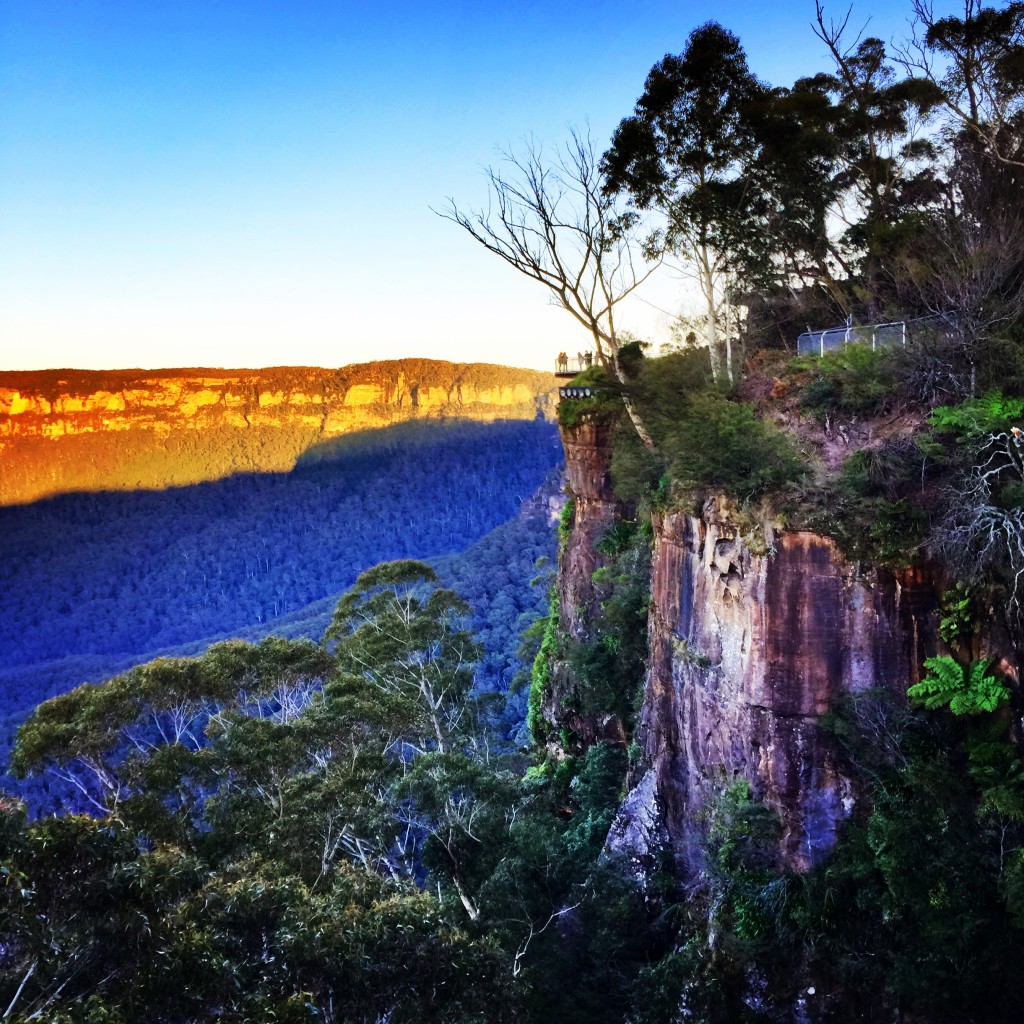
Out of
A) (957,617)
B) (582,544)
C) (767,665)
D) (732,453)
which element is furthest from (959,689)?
(582,544)

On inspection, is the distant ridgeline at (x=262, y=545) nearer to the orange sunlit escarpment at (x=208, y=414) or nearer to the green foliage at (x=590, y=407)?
the orange sunlit escarpment at (x=208, y=414)

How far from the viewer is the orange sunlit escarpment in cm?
6475

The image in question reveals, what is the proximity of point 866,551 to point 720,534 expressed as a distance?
2.06m

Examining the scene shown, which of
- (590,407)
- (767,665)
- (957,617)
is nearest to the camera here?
(957,617)

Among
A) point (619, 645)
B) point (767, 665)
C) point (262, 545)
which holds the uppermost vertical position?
point (767, 665)

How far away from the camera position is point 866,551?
32.6ft

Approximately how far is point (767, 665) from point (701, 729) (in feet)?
6.79

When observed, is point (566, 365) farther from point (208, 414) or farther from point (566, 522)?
point (208, 414)

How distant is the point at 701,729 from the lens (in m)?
12.2

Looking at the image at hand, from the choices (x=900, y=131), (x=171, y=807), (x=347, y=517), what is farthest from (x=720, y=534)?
(x=347, y=517)

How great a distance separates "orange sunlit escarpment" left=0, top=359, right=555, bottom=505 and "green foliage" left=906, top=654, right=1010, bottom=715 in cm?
6727

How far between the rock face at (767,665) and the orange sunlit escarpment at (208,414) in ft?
208

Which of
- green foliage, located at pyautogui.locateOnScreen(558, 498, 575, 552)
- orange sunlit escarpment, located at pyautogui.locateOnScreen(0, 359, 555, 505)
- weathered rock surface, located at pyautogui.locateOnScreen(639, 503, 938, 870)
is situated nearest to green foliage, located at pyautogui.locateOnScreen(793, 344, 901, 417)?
weathered rock surface, located at pyautogui.locateOnScreen(639, 503, 938, 870)

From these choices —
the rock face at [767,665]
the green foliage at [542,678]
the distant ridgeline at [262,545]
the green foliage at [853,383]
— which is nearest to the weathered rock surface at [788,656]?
the rock face at [767,665]
